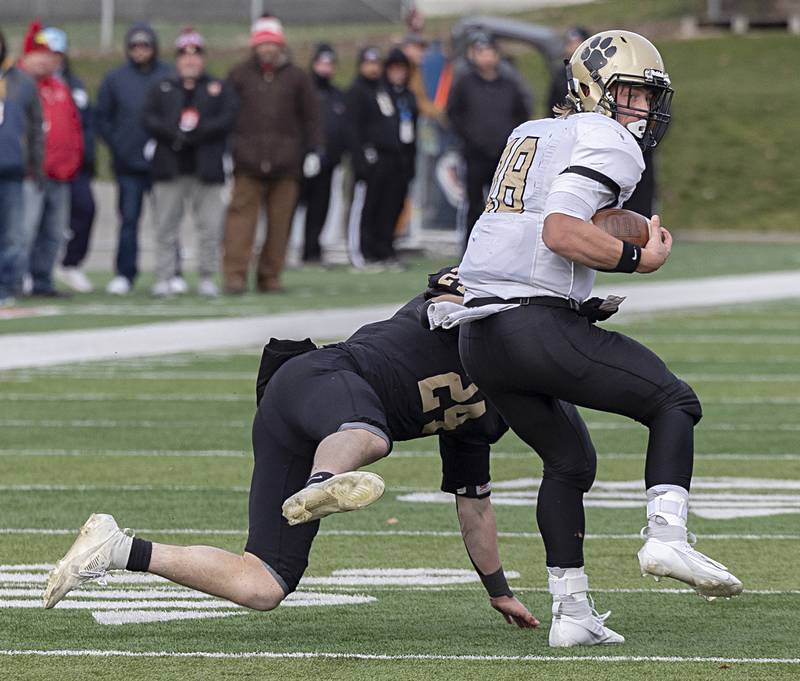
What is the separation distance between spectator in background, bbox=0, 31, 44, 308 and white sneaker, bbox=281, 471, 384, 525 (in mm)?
10334

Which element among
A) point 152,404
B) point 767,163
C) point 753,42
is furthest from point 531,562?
point 753,42

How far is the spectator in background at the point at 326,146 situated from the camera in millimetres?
20594

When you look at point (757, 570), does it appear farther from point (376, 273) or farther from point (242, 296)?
point (376, 273)

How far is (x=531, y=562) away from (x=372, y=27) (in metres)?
28.3

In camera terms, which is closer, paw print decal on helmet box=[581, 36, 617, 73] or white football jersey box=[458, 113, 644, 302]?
white football jersey box=[458, 113, 644, 302]

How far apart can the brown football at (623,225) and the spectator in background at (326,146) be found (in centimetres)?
1508

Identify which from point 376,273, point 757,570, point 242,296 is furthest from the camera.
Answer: point 376,273

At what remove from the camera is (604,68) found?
532 cm

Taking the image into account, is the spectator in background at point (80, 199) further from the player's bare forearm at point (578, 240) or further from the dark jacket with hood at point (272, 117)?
the player's bare forearm at point (578, 240)

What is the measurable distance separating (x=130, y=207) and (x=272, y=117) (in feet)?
4.97

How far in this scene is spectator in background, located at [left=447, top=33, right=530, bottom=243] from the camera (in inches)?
738

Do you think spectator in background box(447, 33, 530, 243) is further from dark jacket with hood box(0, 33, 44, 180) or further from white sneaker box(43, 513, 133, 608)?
white sneaker box(43, 513, 133, 608)

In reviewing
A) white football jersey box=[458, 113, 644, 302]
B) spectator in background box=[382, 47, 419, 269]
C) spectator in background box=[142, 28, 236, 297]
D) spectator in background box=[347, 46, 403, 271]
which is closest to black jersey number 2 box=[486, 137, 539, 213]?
white football jersey box=[458, 113, 644, 302]

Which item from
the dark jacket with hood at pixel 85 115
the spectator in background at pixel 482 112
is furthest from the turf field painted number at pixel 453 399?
the spectator in background at pixel 482 112
